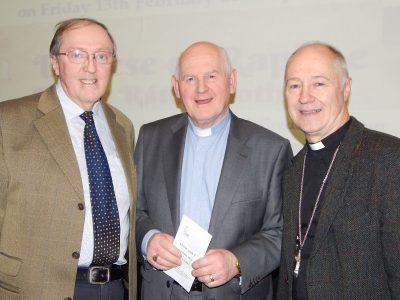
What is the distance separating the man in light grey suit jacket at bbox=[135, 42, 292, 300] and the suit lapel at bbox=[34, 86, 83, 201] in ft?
1.87

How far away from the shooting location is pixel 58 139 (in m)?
2.58

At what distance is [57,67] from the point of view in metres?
2.80

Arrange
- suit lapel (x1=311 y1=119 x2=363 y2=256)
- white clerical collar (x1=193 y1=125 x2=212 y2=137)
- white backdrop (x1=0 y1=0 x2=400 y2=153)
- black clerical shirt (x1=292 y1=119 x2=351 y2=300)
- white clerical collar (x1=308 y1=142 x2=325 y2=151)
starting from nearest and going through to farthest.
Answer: suit lapel (x1=311 y1=119 x2=363 y2=256) → black clerical shirt (x1=292 y1=119 x2=351 y2=300) → white clerical collar (x1=308 y1=142 x2=325 y2=151) → white clerical collar (x1=193 y1=125 x2=212 y2=137) → white backdrop (x1=0 y1=0 x2=400 y2=153)

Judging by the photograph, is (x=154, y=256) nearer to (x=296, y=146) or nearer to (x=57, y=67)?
(x=57, y=67)

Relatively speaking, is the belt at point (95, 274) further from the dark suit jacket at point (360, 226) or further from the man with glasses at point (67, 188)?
the dark suit jacket at point (360, 226)

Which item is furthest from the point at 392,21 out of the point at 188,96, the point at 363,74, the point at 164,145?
the point at 164,145

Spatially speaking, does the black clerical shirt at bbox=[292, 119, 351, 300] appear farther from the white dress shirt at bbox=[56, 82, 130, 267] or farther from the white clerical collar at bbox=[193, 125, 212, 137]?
the white dress shirt at bbox=[56, 82, 130, 267]

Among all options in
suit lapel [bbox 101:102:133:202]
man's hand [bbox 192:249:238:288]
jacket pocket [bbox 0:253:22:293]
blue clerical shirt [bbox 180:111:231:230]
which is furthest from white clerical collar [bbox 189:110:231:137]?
jacket pocket [bbox 0:253:22:293]

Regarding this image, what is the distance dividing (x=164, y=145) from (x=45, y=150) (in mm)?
802

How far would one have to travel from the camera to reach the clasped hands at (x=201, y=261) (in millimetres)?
2490

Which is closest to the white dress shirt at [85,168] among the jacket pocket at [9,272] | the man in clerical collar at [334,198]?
the jacket pocket at [9,272]

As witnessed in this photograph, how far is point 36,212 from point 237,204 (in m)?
1.14

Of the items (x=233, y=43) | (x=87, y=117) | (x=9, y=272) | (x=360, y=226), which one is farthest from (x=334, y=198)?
(x=233, y=43)

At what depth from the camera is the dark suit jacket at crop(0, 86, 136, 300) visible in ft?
8.11
